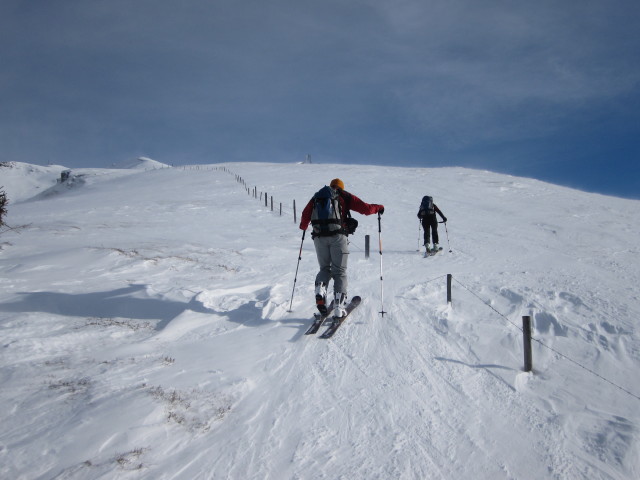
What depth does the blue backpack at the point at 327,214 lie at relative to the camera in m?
5.83

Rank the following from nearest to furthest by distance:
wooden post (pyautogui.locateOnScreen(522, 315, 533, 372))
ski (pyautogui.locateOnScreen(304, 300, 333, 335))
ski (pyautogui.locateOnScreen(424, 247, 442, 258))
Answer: wooden post (pyautogui.locateOnScreen(522, 315, 533, 372)) < ski (pyautogui.locateOnScreen(304, 300, 333, 335)) < ski (pyautogui.locateOnScreen(424, 247, 442, 258))

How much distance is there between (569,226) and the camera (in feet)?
57.8

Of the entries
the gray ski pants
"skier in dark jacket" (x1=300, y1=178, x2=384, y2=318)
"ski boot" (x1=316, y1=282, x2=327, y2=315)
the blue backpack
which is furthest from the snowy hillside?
the blue backpack

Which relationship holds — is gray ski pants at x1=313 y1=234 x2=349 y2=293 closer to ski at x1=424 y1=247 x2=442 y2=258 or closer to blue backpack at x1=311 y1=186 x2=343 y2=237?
blue backpack at x1=311 y1=186 x2=343 y2=237

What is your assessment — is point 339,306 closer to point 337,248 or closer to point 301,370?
point 337,248

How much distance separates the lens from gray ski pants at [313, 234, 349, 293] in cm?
597

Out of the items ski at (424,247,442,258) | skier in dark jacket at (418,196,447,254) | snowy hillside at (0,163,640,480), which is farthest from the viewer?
skier in dark jacket at (418,196,447,254)

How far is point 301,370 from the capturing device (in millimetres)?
4770

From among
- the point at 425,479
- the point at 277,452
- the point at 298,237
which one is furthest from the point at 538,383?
the point at 298,237

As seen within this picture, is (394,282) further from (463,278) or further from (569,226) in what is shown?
A: (569,226)

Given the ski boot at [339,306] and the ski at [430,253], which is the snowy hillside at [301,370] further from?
the ski at [430,253]

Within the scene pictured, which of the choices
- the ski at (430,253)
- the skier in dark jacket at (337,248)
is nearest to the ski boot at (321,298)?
the skier in dark jacket at (337,248)

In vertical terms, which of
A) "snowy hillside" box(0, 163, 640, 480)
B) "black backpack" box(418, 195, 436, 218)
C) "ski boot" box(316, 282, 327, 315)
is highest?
"black backpack" box(418, 195, 436, 218)

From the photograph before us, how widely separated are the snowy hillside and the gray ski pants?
0.77m
